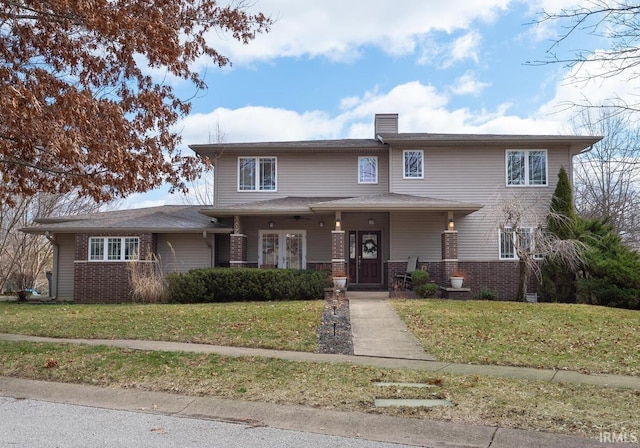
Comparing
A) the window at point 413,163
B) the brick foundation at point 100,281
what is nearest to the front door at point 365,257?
the window at point 413,163

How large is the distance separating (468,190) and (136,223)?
12.1m

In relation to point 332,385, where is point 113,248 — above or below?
above

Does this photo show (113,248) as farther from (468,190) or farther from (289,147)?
(468,190)

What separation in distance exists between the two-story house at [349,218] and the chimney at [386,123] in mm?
718

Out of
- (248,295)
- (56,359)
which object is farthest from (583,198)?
(56,359)

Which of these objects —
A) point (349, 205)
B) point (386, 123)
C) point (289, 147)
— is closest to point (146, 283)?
point (349, 205)

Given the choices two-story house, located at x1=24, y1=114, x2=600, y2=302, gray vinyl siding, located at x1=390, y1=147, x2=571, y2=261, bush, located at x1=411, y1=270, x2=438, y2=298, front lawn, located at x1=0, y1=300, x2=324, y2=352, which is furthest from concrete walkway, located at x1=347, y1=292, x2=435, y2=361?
gray vinyl siding, located at x1=390, y1=147, x2=571, y2=261

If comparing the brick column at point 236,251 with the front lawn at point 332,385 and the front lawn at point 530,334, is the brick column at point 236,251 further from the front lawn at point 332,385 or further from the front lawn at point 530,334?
the front lawn at point 332,385

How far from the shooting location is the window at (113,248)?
1903 centimetres

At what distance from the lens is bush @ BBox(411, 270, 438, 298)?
1695cm

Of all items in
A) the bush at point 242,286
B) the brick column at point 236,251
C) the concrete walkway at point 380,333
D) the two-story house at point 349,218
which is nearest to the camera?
the concrete walkway at point 380,333

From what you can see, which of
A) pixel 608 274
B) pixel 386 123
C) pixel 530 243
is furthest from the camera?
pixel 386 123

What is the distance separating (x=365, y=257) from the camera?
2048 centimetres

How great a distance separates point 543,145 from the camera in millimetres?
19438
